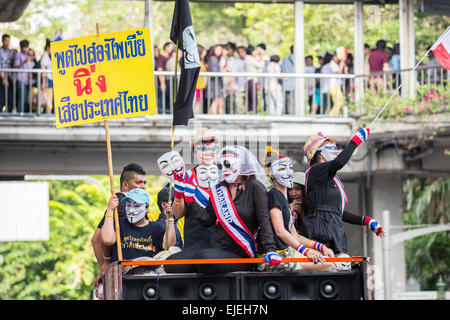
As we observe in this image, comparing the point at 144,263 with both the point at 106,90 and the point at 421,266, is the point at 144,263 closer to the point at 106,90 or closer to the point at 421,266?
the point at 106,90

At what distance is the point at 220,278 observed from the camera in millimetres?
7910

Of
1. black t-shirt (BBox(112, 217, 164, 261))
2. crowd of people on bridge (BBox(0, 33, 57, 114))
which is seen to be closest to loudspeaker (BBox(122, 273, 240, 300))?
black t-shirt (BBox(112, 217, 164, 261))

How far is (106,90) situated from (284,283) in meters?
2.72

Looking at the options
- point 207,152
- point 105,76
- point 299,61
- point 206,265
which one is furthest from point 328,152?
point 299,61

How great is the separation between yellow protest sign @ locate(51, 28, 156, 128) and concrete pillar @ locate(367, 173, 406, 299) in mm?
14864

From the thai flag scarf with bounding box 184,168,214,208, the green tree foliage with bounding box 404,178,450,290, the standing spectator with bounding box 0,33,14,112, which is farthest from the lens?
the green tree foliage with bounding box 404,178,450,290

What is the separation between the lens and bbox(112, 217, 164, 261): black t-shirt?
911 centimetres

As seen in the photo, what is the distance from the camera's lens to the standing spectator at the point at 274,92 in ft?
71.6

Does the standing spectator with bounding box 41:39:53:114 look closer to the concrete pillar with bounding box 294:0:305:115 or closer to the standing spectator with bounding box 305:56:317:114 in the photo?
the concrete pillar with bounding box 294:0:305:115

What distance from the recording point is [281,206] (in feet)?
27.6

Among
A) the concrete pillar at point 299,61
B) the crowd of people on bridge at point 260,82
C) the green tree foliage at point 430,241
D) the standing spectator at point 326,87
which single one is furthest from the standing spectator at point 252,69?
the green tree foliage at point 430,241

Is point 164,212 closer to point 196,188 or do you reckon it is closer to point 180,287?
point 196,188

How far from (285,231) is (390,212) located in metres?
16.2
